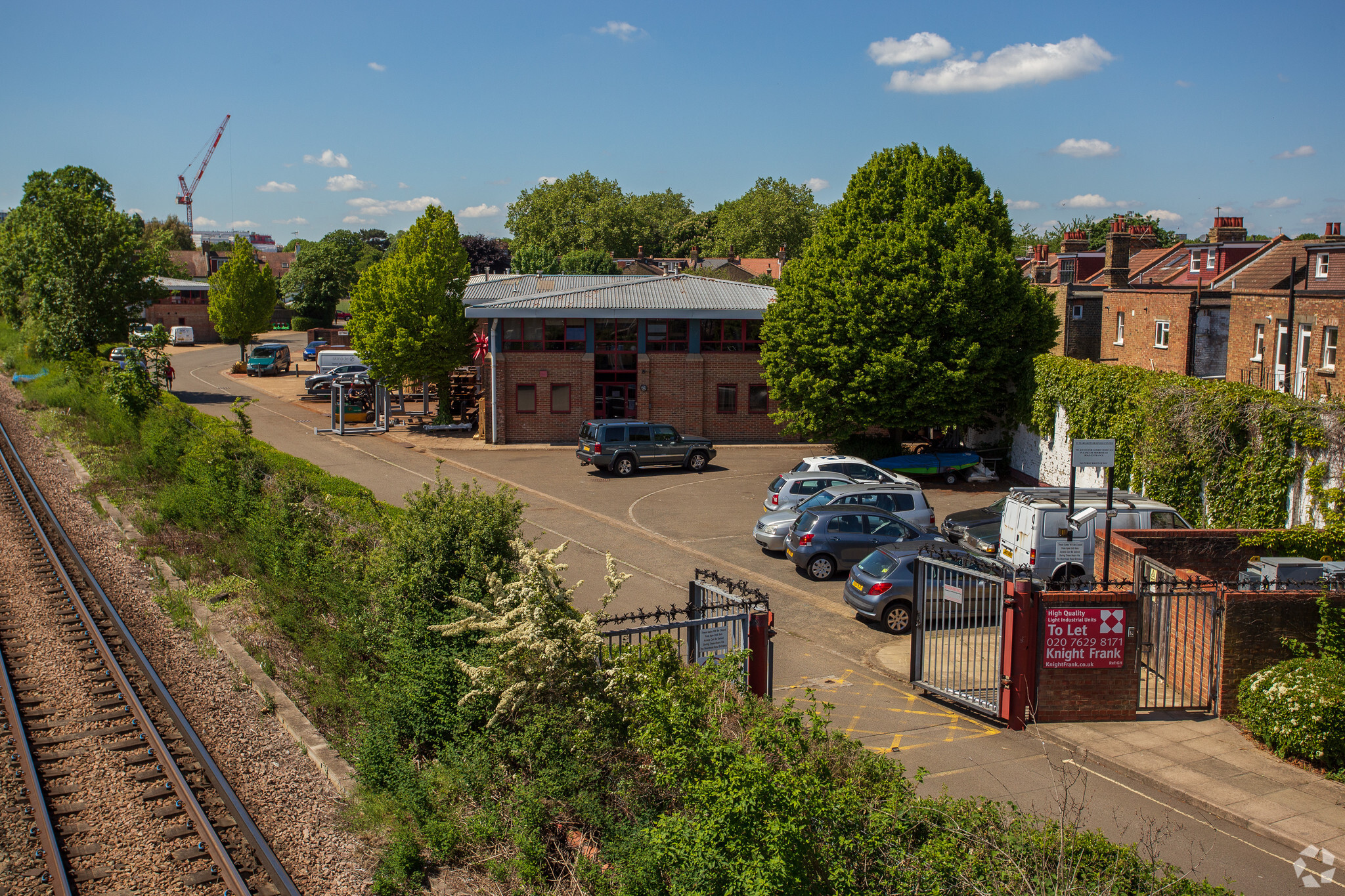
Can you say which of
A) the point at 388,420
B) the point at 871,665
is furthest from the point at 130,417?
the point at 871,665

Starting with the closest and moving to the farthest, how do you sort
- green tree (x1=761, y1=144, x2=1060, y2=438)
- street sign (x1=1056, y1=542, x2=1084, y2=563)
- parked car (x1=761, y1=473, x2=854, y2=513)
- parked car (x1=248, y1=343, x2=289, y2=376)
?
street sign (x1=1056, y1=542, x2=1084, y2=563)
parked car (x1=761, y1=473, x2=854, y2=513)
green tree (x1=761, y1=144, x2=1060, y2=438)
parked car (x1=248, y1=343, x2=289, y2=376)

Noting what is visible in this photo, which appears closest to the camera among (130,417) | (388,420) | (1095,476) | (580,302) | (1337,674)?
(1337,674)

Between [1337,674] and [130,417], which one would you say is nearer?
[1337,674]

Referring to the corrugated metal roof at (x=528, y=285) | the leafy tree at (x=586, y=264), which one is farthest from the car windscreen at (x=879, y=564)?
the leafy tree at (x=586, y=264)

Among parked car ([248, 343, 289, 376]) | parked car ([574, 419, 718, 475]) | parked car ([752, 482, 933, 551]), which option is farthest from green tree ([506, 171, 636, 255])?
parked car ([752, 482, 933, 551])

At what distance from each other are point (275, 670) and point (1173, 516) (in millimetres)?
15515

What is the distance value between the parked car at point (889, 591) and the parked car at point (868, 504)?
445cm

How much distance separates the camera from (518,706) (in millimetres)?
8734

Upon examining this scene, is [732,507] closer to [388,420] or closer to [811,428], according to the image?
[811,428]

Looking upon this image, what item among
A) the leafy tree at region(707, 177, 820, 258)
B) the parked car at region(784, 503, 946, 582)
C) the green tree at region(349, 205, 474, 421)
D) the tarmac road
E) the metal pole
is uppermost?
the leafy tree at region(707, 177, 820, 258)

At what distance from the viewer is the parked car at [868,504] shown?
2103 centimetres

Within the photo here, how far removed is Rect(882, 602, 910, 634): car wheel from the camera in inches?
634

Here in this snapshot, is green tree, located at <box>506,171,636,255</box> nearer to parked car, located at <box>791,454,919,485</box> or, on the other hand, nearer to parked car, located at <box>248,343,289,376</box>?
parked car, located at <box>248,343,289,376</box>

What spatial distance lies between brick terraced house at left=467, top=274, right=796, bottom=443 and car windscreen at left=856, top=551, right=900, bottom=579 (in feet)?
70.1
